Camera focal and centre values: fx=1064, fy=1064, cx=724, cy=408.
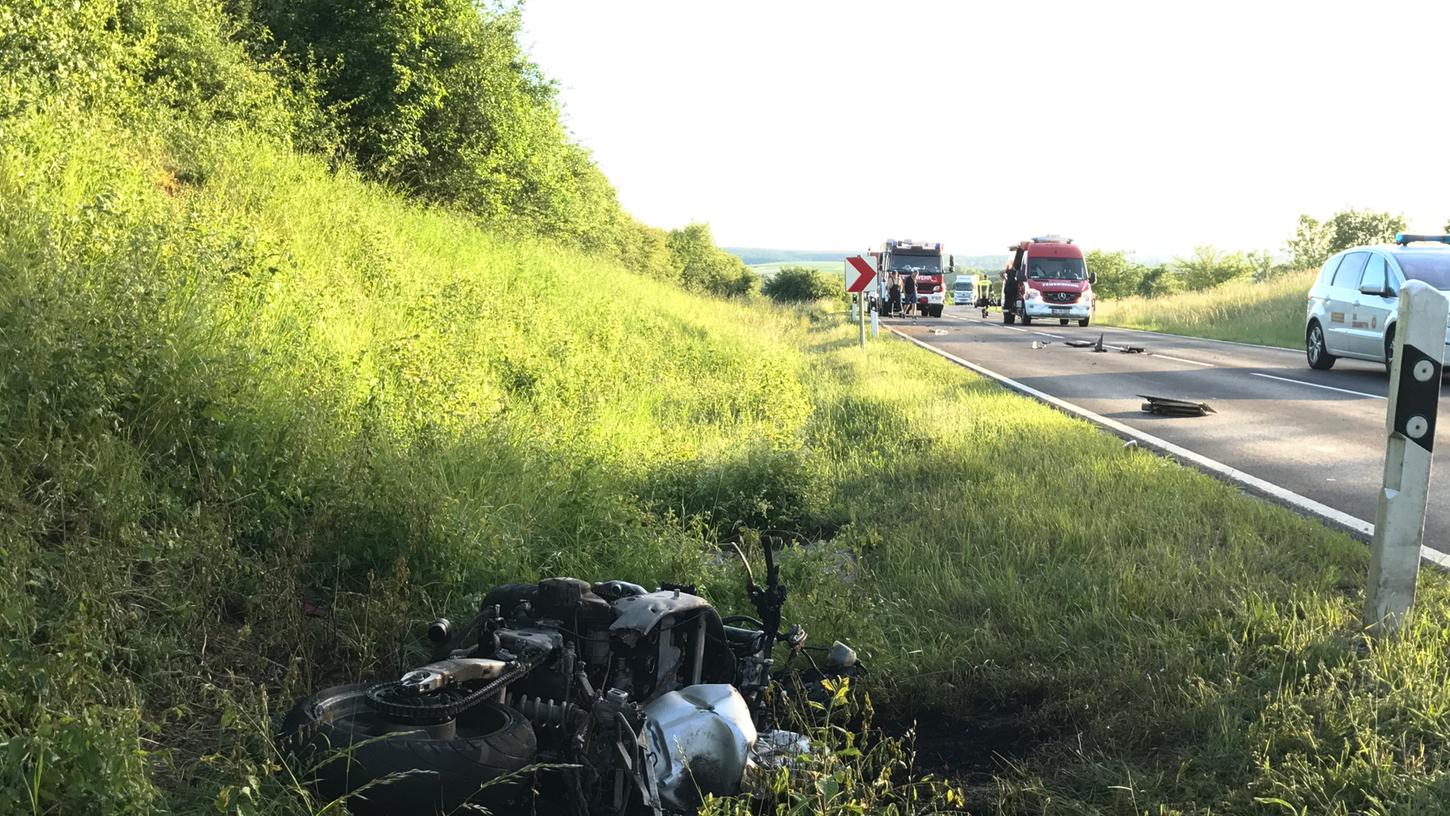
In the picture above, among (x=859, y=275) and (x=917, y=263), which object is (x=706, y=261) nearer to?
(x=917, y=263)

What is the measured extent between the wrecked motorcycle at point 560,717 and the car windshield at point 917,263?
44722 mm

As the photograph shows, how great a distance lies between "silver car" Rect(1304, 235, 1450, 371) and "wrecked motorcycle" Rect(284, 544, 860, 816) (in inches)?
551

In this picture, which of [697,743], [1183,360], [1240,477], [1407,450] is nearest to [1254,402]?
[1240,477]

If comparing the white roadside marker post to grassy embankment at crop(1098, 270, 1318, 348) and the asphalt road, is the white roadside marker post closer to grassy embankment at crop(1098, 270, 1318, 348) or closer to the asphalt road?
the asphalt road

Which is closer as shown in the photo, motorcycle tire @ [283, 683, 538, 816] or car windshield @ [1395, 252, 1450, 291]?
motorcycle tire @ [283, 683, 538, 816]

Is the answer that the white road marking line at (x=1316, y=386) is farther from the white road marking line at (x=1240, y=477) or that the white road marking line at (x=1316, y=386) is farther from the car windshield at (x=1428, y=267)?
the white road marking line at (x=1240, y=477)

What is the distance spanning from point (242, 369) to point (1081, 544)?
4.45 m

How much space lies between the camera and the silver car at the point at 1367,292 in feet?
48.7

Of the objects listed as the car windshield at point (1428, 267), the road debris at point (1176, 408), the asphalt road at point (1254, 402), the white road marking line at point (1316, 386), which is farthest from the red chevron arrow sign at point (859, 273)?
the road debris at point (1176, 408)

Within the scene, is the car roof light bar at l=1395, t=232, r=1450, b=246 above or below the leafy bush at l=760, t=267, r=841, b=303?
above

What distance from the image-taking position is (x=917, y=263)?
47375 millimetres

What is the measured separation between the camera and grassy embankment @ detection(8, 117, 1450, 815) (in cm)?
335

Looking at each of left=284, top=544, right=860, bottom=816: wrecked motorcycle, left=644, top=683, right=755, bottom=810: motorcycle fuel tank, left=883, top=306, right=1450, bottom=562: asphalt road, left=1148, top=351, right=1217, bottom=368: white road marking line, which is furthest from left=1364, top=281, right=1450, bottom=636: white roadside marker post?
left=1148, top=351, right=1217, bottom=368: white road marking line

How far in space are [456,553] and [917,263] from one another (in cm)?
4434
